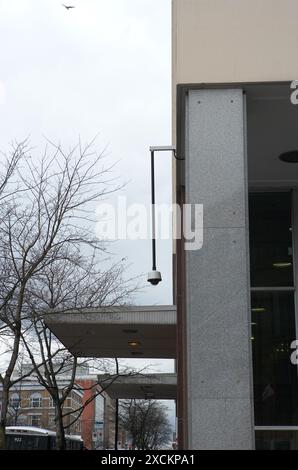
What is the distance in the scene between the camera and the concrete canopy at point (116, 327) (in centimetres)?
1798

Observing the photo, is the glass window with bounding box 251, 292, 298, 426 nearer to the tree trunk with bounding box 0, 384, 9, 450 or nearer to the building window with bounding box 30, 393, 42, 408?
the tree trunk with bounding box 0, 384, 9, 450

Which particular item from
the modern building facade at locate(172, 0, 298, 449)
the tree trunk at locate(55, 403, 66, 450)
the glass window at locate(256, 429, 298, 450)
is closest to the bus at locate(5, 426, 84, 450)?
the tree trunk at locate(55, 403, 66, 450)

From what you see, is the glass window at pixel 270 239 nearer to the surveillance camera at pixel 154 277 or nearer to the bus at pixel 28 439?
the surveillance camera at pixel 154 277

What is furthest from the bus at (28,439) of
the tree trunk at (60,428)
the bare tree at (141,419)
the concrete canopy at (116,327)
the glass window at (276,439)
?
the glass window at (276,439)

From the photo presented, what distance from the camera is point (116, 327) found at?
19078 millimetres

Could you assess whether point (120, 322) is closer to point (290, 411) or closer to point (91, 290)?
point (91, 290)

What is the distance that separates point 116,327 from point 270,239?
306 inches

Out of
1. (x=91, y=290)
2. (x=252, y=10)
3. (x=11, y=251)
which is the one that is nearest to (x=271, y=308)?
(x=252, y=10)

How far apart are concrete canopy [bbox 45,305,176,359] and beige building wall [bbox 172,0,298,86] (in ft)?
32.2

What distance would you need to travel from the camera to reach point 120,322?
60.0 feet

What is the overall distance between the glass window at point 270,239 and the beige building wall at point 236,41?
4.59 metres

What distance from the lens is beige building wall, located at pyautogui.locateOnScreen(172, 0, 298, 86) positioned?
8258 millimetres

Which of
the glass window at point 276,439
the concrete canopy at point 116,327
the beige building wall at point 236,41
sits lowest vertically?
the glass window at point 276,439

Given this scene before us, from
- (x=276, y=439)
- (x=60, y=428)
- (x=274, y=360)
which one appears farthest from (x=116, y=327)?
(x=276, y=439)
